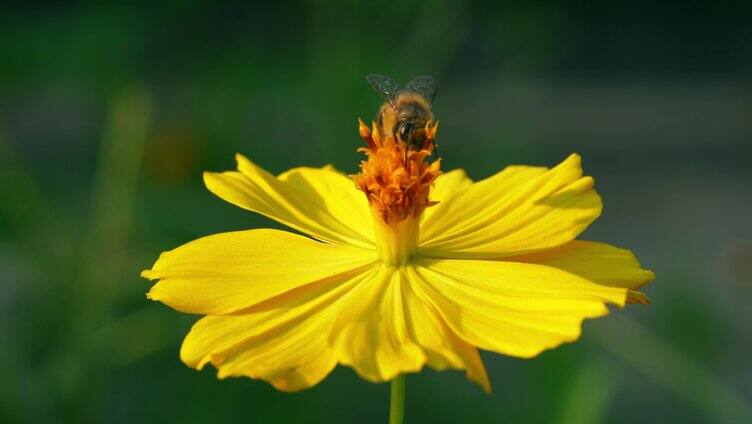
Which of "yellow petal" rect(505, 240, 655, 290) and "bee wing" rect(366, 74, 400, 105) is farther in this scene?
"bee wing" rect(366, 74, 400, 105)

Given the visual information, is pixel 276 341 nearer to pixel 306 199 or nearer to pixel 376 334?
pixel 376 334

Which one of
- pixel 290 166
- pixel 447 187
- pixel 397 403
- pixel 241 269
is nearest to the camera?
pixel 397 403

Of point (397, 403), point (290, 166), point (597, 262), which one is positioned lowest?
point (397, 403)

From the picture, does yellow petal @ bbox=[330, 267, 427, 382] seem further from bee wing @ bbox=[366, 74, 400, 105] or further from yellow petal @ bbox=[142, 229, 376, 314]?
bee wing @ bbox=[366, 74, 400, 105]

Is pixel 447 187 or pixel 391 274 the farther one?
pixel 447 187

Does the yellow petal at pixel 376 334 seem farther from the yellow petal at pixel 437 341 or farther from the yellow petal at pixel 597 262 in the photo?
the yellow petal at pixel 597 262

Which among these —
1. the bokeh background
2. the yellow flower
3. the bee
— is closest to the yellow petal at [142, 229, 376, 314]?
the yellow flower

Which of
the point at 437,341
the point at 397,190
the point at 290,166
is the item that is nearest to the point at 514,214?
the point at 397,190
